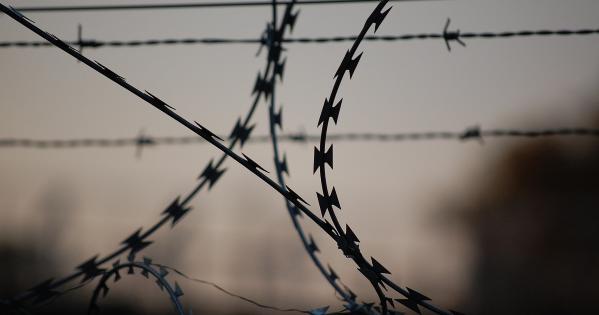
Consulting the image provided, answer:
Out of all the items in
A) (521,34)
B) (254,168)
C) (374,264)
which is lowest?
(374,264)

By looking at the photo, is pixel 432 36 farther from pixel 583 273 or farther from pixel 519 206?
pixel 519 206

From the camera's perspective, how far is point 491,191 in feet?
146

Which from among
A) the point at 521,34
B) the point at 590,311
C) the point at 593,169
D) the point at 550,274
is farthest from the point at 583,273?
→ the point at 521,34

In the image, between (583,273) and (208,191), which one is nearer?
(208,191)

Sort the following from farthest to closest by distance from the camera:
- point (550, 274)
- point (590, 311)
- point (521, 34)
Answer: point (550, 274), point (590, 311), point (521, 34)

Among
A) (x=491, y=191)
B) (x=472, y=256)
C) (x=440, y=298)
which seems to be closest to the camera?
(x=440, y=298)

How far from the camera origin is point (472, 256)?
38.7 meters

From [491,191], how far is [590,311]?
54.2ft

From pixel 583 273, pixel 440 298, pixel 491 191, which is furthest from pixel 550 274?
pixel 440 298

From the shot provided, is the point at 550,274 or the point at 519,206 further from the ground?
the point at 519,206

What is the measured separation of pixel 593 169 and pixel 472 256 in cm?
895

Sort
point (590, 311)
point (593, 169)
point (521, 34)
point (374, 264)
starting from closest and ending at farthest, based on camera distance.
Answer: point (374, 264) → point (521, 34) → point (590, 311) → point (593, 169)

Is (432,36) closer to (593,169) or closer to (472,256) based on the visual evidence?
(472,256)

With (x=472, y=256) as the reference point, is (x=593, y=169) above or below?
above
